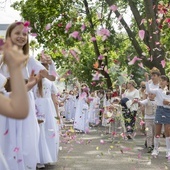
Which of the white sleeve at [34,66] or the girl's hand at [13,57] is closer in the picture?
the girl's hand at [13,57]

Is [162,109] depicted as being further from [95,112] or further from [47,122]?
[95,112]

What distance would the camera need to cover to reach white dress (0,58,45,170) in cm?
601

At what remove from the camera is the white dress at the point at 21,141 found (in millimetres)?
6012

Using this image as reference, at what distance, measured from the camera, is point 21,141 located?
6.09 metres

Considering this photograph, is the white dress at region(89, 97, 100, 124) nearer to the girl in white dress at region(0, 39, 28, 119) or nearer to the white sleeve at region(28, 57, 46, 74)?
the white sleeve at region(28, 57, 46, 74)

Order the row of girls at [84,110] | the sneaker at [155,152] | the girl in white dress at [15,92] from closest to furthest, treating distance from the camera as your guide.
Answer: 1. the girl in white dress at [15,92]
2. the sneaker at [155,152]
3. the row of girls at [84,110]

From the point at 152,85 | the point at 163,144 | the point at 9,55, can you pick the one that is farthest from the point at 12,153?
the point at 163,144

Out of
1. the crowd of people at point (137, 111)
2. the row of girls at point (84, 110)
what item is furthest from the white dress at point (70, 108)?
the row of girls at point (84, 110)

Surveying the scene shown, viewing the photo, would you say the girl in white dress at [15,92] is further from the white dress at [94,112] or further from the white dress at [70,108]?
the white dress at [70,108]

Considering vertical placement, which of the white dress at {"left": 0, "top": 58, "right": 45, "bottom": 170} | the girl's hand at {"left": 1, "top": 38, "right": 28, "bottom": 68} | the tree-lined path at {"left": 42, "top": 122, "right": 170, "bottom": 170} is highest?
the girl's hand at {"left": 1, "top": 38, "right": 28, "bottom": 68}

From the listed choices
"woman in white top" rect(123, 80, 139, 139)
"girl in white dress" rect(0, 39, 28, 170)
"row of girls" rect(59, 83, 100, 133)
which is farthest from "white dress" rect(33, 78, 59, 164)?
"row of girls" rect(59, 83, 100, 133)

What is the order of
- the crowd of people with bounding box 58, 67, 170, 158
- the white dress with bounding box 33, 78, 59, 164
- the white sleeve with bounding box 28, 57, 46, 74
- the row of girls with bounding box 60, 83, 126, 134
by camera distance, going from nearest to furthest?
the white sleeve with bounding box 28, 57, 46, 74, the white dress with bounding box 33, 78, 59, 164, the crowd of people with bounding box 58, 67, 170, 158, the row of girls with bounding box 60, 83, 126, 134

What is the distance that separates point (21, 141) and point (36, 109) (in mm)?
2357

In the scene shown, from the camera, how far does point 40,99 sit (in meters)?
8.64
